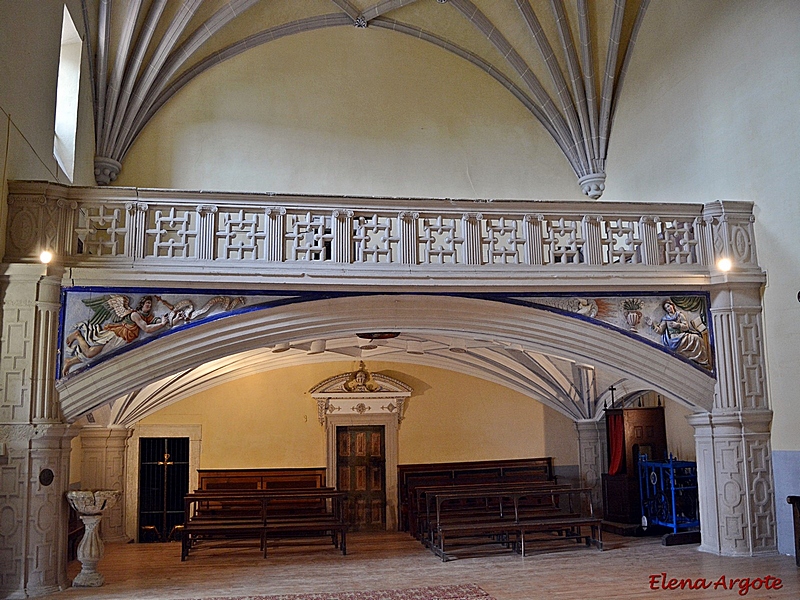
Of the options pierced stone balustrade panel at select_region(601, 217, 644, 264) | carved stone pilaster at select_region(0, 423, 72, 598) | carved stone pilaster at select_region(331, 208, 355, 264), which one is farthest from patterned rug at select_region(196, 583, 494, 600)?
pierced stone balustrade panel at select_region(601, 217, 644, 264)

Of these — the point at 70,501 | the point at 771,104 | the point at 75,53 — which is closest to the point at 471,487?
the point at 70,501

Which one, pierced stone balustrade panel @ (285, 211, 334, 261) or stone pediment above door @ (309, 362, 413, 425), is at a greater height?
pierced stone balustrade panel @ (285, 211, 334, 261)

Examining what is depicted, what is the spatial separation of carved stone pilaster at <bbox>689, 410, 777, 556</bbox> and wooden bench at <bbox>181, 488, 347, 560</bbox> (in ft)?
14.6

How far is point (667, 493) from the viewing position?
11.4 m

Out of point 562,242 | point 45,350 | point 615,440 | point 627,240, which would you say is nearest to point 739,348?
point 627,240

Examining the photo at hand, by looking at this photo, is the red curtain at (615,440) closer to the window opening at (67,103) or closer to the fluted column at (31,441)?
the fluted column at (31,441)

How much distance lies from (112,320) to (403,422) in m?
6.46

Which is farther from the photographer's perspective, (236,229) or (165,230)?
(236,229)

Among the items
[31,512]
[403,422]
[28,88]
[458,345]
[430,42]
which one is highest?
[430,42]

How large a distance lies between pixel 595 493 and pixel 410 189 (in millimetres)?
6283

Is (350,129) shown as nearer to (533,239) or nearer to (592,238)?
(533,239)

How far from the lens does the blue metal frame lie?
11.0m

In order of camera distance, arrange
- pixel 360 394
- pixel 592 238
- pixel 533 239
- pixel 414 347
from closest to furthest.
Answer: pixel 533 239 < pixel 592 238 < pixel 414 347 < pixel 360 394

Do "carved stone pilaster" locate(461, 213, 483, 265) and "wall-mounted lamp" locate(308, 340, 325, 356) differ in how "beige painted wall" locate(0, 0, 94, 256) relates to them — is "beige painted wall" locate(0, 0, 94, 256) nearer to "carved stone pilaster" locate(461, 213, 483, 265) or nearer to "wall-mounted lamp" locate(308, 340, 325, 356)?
"wall-mounted lamp" locate(308, 340, 325, 356)
